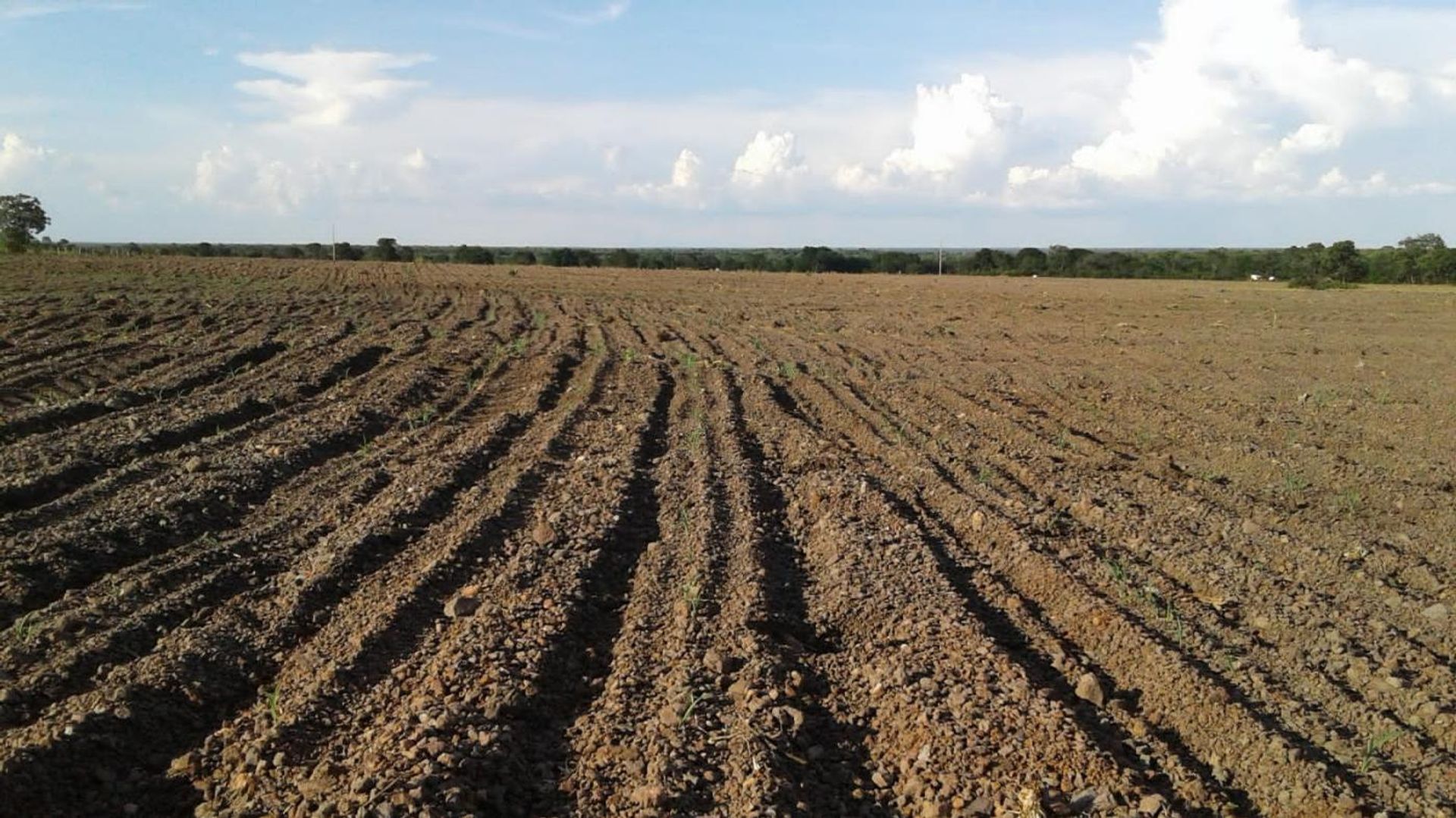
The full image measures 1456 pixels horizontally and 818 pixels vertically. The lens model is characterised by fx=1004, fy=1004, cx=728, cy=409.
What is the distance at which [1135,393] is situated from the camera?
12.8 metres

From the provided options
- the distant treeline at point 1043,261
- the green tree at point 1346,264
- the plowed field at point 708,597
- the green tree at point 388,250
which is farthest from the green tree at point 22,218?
the green tree at point 1346,264

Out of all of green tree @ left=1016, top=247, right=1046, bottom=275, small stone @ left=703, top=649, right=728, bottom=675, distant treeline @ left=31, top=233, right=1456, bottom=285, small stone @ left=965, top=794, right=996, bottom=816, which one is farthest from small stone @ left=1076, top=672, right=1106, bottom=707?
green tree @ left=1016, top=247, right=1046, bottom=275

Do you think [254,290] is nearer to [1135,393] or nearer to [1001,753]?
[1135,393]

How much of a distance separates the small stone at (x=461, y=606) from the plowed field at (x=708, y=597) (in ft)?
0.06

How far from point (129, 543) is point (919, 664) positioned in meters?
4.53

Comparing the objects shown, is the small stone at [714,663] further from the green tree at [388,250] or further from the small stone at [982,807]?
the green tree at [388,250]

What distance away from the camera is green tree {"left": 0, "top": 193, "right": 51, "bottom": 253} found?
173 feet

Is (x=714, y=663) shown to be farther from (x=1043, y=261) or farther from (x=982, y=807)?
(x=1043, y=261)

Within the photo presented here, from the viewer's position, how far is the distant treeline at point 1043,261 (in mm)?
50062

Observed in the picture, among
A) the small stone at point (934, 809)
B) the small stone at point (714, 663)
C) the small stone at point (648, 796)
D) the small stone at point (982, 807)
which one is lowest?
the small stone at point (934, 809)

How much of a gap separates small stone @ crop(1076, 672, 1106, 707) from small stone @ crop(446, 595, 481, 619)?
2857mm

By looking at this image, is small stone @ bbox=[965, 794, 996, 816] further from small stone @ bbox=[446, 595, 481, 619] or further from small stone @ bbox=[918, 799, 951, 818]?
small stone @ bbox=[446, 595, 481, 619]

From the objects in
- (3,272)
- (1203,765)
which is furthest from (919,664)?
(3,272)

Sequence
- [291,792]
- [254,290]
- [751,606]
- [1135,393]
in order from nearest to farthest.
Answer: [291,792] → [751,606] → [1135,393] → [254,290]
